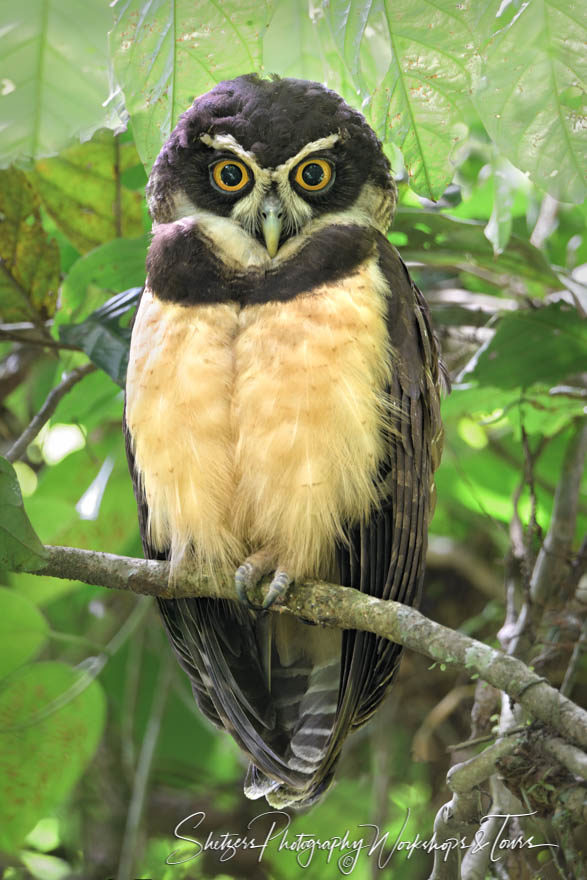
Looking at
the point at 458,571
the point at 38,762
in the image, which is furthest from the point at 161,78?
the point at 458,571

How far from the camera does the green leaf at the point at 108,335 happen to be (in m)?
2.44

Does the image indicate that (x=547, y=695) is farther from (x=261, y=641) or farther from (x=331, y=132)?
(x=331, y=132)

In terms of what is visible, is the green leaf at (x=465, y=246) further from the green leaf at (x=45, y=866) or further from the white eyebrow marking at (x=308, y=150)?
the green leaf at (x=45, y=866)

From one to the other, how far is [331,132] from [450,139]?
422 millimetres

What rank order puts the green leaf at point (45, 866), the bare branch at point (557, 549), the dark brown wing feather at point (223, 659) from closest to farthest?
the dark brown wing feather at point (223, 659), the bare branch at point (557, 549), the green leaf at point (45, 866)

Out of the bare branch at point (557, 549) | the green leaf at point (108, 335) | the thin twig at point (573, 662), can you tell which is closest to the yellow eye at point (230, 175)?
the green leaf at point (108, 335)

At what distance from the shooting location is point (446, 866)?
1681 mm

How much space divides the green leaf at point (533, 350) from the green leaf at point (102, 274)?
1.09m

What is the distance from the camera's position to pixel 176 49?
1.79 metres

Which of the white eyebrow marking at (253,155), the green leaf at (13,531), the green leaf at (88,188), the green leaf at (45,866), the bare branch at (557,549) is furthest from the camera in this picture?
the green leaf at (45,866)

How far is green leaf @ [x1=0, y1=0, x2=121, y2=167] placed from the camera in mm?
1490

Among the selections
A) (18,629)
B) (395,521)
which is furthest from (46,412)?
(395,521)

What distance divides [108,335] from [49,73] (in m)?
1.05

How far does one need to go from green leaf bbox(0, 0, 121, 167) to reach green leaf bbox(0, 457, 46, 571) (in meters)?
0.59
